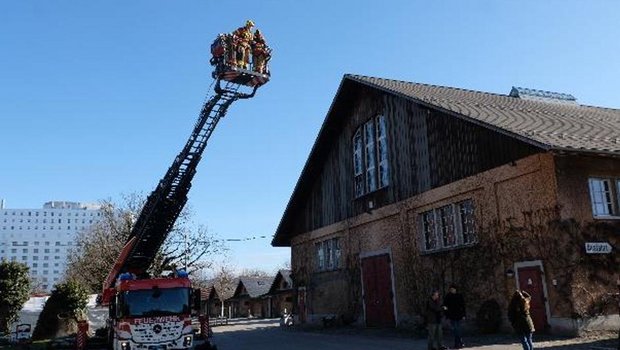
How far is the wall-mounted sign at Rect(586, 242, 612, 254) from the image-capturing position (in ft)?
49.5

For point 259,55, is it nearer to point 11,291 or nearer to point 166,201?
point 166,201

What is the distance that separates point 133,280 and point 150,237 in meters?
5.12

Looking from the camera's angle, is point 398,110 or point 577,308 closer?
point 577,308

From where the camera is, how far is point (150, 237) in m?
20.8

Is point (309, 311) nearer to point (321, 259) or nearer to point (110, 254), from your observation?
point (321, 259)

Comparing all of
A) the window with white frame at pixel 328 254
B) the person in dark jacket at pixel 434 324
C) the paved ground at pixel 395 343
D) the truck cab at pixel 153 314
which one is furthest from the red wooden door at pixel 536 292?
the window with white frame at pixel 328 254

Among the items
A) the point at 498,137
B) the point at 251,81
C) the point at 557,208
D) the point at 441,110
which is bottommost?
the point at 557,208

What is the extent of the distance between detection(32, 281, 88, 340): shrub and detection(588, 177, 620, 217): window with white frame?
88.1ft

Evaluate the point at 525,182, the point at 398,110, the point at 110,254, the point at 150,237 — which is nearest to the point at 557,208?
the point at 525,182

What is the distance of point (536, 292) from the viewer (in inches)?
623

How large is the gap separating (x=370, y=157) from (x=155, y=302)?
12.2 m

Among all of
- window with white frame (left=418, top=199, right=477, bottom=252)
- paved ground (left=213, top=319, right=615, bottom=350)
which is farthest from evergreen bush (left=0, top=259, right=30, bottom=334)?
window with white frame (left=418, top=199, right=477, bottom=252)

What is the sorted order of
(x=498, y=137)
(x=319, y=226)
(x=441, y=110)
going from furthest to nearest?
(x=319, y=226)
(x=441, y=110)
(x=498, y=137)

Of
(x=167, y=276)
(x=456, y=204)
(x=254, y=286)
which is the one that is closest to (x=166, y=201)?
(x=167, y=276)
